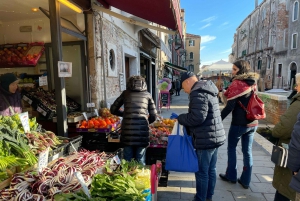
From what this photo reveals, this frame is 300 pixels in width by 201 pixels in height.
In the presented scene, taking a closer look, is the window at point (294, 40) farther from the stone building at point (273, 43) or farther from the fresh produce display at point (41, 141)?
the fresh produce display at point (41, 141)

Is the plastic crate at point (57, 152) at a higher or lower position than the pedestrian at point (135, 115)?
lower

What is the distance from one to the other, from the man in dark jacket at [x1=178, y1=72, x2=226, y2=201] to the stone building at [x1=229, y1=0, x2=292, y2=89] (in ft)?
101

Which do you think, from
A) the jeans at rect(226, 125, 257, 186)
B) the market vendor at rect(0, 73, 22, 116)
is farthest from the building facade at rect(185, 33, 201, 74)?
the market vendor at rect(0, 73, 22, 116)

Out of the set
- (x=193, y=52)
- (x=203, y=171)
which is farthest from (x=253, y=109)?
(x=193, y=52)

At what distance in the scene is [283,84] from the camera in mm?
28078

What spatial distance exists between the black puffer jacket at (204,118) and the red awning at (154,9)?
1539mm

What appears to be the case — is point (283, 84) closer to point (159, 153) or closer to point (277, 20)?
point (277, 20)

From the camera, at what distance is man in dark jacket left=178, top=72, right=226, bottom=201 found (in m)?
2.27

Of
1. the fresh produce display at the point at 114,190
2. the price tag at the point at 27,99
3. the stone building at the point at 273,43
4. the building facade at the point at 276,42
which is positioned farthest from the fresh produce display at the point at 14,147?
the stone building at the point at 273,43

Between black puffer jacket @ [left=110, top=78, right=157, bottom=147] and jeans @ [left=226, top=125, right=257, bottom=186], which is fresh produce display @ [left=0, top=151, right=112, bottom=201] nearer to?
black puffer jacket @ [left=110, top=78, right=157, bottom=147]

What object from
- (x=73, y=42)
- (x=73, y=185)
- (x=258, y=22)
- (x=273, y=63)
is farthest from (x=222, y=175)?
(x=258, y=22)

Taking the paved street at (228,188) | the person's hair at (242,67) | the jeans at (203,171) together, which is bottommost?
the paved street at (228,188)

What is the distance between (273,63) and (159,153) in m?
35.0

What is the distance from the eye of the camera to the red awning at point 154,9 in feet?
11.2
